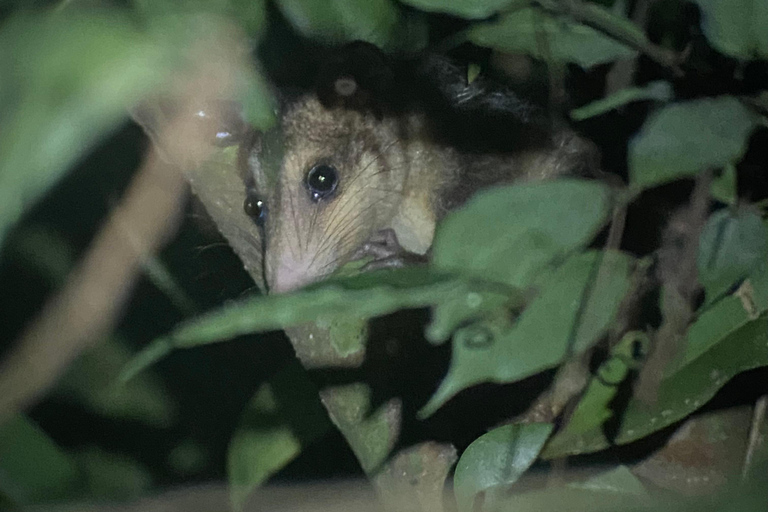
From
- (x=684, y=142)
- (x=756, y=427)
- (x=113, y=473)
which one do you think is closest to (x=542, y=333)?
(x=684, y=142)

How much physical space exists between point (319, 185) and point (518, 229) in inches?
36.0

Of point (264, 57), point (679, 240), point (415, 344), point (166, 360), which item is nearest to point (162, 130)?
point (264, 57)

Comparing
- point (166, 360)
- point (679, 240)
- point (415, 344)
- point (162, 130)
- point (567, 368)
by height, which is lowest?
point (166, 360)

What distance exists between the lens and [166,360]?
5.41ft

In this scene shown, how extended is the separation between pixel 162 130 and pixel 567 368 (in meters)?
0.59

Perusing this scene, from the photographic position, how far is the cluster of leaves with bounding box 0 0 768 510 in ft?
0.82

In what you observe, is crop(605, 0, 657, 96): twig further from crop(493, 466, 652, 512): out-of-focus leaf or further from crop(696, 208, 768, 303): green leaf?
crop(493, 466, 652, 512): out-of-focus leaf

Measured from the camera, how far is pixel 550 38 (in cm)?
74

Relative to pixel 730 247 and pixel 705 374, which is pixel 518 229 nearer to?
pixel 730 247

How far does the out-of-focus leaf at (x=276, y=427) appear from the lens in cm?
129

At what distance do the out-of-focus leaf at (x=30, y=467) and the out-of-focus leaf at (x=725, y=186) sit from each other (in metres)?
0.92

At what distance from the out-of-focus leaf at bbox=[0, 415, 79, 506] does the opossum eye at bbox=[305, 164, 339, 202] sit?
63cm

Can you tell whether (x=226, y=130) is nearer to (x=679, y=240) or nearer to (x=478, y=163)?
(x=478, y=163)

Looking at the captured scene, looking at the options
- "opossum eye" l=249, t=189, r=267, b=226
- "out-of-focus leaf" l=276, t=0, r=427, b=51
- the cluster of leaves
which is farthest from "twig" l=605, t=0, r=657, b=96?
"opossum eye" l=249, t=189, r=267, b=226
